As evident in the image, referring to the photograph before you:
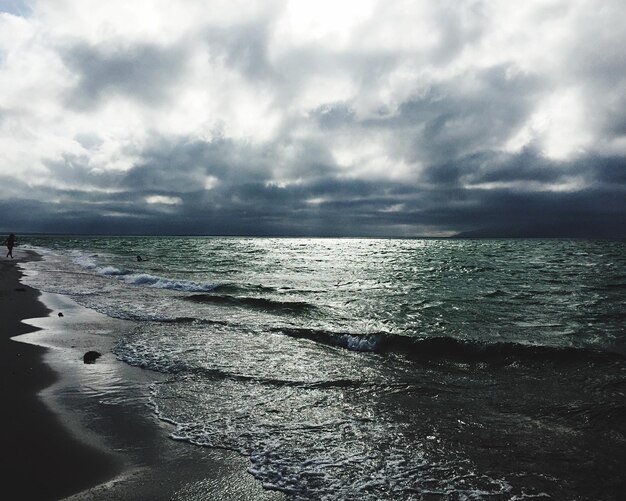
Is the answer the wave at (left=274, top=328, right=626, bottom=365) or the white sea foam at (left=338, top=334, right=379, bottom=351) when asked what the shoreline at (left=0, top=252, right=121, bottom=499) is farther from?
the white sea foam at (left=338, top=334, right=379, bottom=351)

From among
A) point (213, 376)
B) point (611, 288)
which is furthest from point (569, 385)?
point (611, 288)

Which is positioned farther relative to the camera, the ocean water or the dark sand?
the ocean water

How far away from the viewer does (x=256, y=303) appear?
21875 mm

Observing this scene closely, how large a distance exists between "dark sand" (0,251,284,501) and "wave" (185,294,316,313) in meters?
10.6

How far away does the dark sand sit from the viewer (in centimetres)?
491

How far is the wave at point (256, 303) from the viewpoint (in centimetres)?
2002

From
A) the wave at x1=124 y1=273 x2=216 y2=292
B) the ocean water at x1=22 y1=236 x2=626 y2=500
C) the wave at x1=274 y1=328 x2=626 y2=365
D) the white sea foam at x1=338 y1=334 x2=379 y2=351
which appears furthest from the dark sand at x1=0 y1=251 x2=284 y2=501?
the wave at x1=124 y1=273 x2=216 y2=292

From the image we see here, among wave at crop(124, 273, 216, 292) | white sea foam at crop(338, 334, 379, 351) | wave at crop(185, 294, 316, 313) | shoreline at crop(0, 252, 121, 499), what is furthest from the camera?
wave at crop(124, 273, 216, 292)

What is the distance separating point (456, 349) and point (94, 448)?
33.7 ft

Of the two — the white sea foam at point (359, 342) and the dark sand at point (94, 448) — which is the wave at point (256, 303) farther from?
the dark sand at point (94, 448)

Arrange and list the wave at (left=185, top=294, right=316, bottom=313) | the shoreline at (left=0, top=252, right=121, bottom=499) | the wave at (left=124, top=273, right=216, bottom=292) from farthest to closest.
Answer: the wave at (left=124, top=273, right=216, bottom=292) < the wave at (left=185, top=294, right=316, bottom=313) < the shoreline at (left=0, top=252, right=121, bottom=499)

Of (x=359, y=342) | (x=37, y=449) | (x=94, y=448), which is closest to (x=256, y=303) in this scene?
(x=359, y=342)

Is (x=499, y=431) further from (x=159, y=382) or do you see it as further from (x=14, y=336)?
(x=14, y=336)

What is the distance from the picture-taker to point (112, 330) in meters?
14.3
